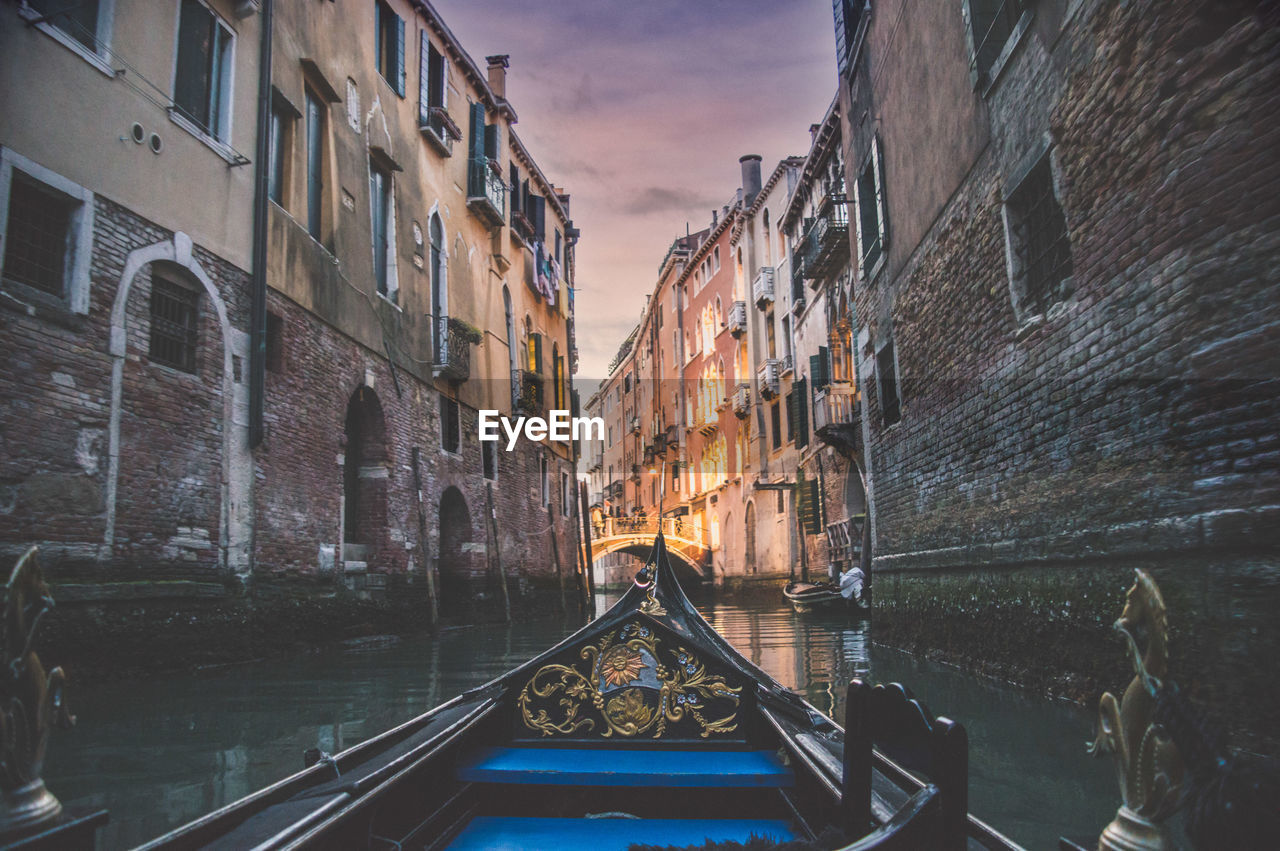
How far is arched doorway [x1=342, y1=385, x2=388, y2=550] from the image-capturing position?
9.91 meters

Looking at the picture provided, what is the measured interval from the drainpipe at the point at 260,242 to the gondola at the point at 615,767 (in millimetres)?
4961

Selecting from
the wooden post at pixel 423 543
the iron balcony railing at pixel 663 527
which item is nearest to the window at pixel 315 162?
the wooden post at pixel 423 543

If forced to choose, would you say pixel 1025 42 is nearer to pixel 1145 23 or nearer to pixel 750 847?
pixel 1145 23

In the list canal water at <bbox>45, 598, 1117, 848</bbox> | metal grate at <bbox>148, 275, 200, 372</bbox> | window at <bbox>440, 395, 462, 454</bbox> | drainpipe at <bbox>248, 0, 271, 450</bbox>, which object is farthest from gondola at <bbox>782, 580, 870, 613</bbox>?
metal grate at <bbox>148, 275, 200, 372</bbox>

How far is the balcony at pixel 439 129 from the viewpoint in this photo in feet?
40.2

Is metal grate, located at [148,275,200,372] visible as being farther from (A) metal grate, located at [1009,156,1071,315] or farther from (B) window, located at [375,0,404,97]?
(A) metal grate, located at [1009,156,1071,315]

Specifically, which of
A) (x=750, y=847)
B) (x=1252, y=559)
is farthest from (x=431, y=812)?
(x=1252, y=559)

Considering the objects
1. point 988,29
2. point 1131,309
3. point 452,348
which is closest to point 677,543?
point 452,348

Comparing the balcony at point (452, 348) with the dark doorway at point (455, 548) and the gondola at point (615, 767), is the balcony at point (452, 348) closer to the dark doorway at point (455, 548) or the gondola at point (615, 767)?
the dark doorway at point (455, 548)

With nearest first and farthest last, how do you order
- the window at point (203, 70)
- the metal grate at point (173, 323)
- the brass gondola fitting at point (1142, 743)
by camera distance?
the brass gondola fitting at point (1142, 743), the metal grate at point (173, 323), the window at point (203, 70)

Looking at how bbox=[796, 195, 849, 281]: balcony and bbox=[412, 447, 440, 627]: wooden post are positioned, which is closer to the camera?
bbox=[412, 447, 440, 627]: wooden post

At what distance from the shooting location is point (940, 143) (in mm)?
6723

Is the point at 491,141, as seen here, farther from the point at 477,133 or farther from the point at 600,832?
the point at 600,832

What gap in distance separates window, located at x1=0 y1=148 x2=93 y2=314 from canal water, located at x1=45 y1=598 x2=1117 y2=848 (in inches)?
95.7
